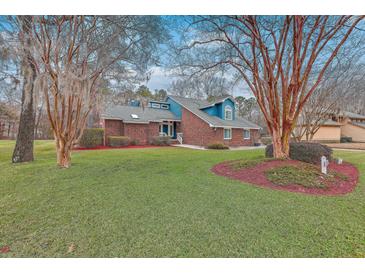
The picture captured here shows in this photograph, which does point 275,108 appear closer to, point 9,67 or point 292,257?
point 292,257

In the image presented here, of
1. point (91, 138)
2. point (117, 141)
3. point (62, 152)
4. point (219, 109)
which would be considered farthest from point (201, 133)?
point (62, 152)

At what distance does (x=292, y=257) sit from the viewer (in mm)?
2213

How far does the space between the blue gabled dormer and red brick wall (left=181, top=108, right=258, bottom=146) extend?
6.58 feet

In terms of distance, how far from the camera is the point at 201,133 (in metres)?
16.8

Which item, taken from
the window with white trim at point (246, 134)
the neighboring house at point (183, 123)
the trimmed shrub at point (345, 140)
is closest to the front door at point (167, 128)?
the neighboring house at point (183, 123)

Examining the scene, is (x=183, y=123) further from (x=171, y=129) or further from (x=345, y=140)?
(x=345, y=140)

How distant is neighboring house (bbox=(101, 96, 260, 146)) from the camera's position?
16297mm

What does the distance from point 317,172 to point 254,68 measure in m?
4.41

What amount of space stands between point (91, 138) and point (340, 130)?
36345mm

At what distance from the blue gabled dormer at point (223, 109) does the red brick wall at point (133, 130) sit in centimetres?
616

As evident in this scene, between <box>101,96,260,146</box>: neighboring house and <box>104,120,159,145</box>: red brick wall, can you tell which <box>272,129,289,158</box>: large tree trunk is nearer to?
<box>101,96,260,146</box>: neighboring house

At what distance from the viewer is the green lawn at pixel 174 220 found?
2309mm

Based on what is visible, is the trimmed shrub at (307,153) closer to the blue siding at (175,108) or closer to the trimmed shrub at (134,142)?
the trimmed shrub at (134,142)
